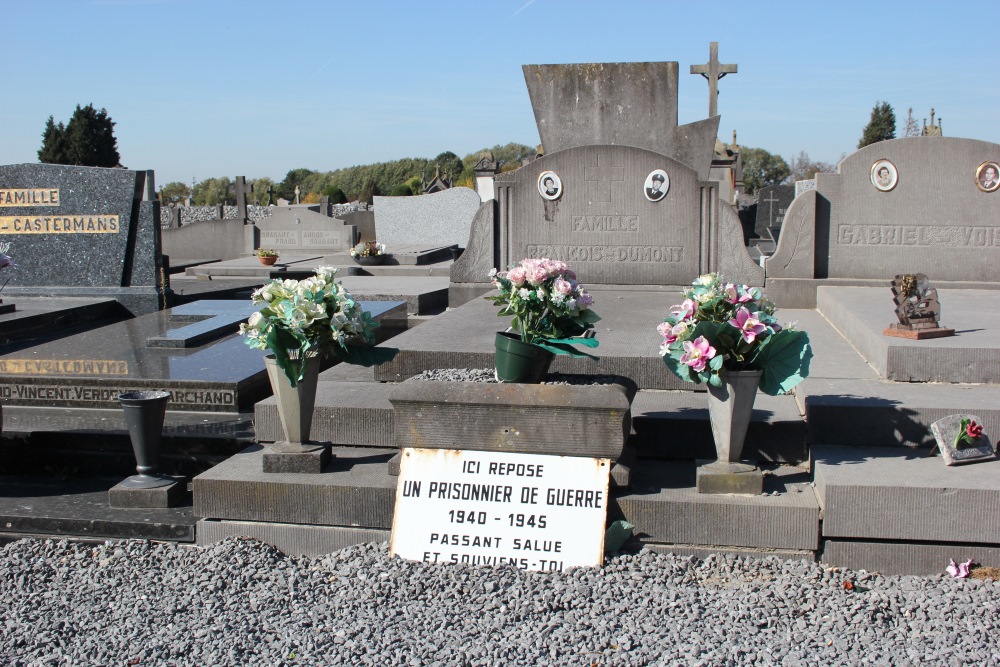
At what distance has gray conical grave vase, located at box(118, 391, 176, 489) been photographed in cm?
405

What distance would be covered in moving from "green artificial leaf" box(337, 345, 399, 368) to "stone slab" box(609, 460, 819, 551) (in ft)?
4.20

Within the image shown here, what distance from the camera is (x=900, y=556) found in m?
3.51

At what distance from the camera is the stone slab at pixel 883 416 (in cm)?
406

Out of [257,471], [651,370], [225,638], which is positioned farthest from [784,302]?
[225,638]

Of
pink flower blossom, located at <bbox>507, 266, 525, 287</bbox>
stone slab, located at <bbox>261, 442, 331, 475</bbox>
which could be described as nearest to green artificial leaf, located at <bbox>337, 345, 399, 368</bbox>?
stone slab, located at <bbox>261, 442, 331, 475</bbox>

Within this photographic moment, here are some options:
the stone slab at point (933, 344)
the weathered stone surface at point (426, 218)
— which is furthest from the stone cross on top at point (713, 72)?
the stone slab at point (933, 344)

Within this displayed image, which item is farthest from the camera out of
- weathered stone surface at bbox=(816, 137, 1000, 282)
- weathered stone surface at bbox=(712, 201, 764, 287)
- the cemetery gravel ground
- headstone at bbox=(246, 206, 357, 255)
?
headstone at bbox=(246, 206, 357, 255)

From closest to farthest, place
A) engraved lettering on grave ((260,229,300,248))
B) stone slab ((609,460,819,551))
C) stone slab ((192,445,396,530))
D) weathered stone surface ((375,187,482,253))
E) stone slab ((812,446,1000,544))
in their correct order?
stone slab ((812,446,1000,544)), stone slab ((609,460,819,551)), stone slab ((192,445,396,530)), engraved lettering on grave ((260,229,300,248)), weathered stone surface ((375,187,482,253))

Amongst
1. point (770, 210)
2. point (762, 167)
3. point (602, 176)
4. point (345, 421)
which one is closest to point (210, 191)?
point (762, 167)

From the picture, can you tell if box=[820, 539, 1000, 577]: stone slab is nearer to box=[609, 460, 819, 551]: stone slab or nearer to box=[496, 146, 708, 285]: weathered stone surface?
box=[609, 460, 819, 551]: stone slab

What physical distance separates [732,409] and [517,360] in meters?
0.91

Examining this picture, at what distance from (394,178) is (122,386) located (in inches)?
3133

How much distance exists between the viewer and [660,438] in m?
4.30

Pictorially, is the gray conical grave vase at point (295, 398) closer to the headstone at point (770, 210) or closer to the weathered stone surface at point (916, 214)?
the weathered stone surface at point (916, 214)
